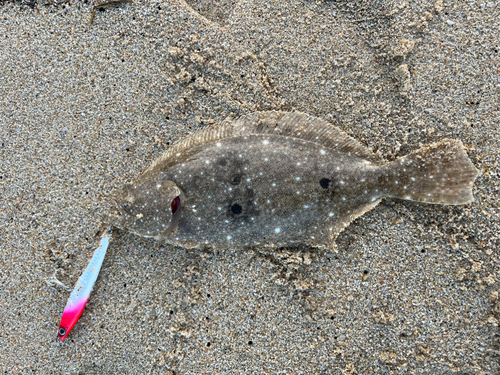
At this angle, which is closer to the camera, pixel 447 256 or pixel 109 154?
pixel 447 256

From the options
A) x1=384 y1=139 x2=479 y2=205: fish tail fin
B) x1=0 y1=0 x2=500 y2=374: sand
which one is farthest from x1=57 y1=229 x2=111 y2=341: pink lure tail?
x1=384 y1=139 x2=479 y2=205: fish tail fin

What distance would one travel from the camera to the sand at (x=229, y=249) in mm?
2561

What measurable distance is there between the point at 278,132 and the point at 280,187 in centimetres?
52

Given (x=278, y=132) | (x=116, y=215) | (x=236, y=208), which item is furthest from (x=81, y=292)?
(x=278, y=132)

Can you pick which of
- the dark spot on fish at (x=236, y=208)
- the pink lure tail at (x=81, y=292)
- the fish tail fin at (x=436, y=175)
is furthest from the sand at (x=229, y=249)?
the dark spot on fish at (x=236, y=208)

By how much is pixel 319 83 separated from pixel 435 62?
1.05m

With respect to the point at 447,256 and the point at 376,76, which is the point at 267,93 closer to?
the point at 376,76

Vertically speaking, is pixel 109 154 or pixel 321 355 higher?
pixel 109 154

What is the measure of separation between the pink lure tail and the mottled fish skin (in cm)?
45

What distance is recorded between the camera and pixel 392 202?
8.66ft

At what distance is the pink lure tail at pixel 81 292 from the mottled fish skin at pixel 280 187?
45 cm

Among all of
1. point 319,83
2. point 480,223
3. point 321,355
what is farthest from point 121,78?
point 480,223

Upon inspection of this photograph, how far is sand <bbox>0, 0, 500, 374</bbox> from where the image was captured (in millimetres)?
2561

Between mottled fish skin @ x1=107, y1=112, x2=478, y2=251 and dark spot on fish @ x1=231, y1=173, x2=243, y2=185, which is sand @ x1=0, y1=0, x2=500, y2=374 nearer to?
mottled fish skin @ x1=107, y1=112, x2=478, y2=251
